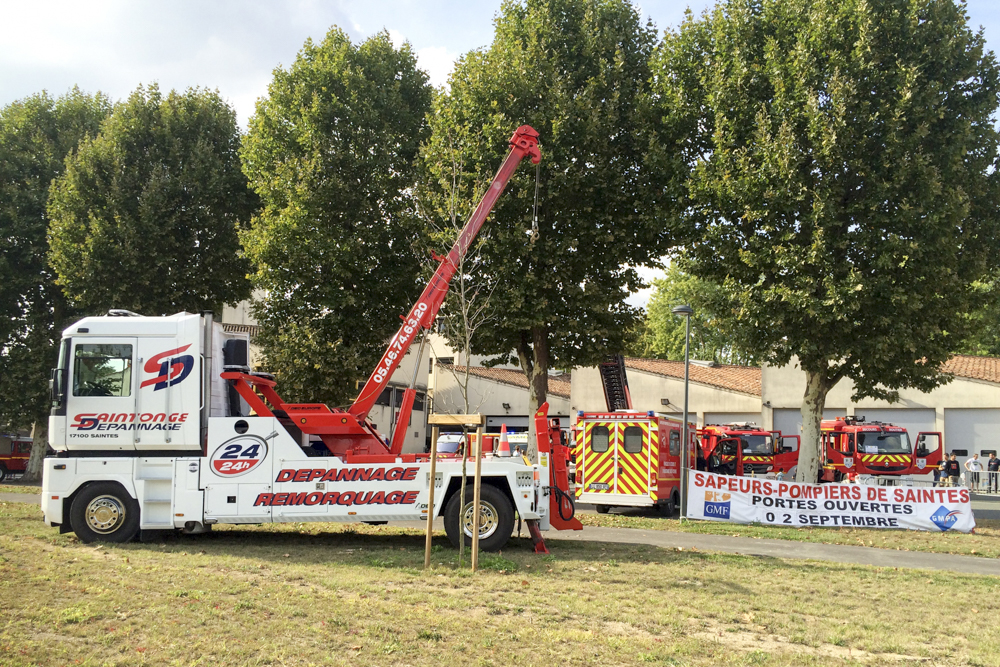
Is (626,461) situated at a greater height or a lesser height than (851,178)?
lesser

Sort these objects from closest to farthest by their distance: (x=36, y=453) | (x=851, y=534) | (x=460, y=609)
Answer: (x=460, y=609)
(x=851, y=534)
(x=36, y=453)

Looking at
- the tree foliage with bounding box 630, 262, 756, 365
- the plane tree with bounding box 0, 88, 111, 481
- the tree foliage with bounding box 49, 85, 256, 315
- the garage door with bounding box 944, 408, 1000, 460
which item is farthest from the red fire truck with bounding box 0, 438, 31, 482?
the garage door with bounding box 944, 408, 1000, 460

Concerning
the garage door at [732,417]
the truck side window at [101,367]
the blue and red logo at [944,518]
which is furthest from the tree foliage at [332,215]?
the garage door at [732,417]

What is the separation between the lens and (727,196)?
20625 mm

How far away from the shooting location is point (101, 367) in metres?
12.0

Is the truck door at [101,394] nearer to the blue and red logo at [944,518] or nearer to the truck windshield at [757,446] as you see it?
the blue and red logo at [944,518]

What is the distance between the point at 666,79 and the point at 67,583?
18853 mm

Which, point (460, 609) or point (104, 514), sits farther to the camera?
point (104, 514)

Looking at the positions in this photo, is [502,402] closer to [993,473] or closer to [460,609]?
[993,473]

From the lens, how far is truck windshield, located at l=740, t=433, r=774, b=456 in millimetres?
32062

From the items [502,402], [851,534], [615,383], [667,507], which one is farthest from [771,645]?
[502,402]

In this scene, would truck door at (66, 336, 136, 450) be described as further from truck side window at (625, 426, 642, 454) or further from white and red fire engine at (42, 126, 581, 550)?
truck side window at (625, 426, 642, 454)

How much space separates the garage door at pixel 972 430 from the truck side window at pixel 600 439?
2352 centimetres

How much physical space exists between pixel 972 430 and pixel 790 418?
7685 millimetres
